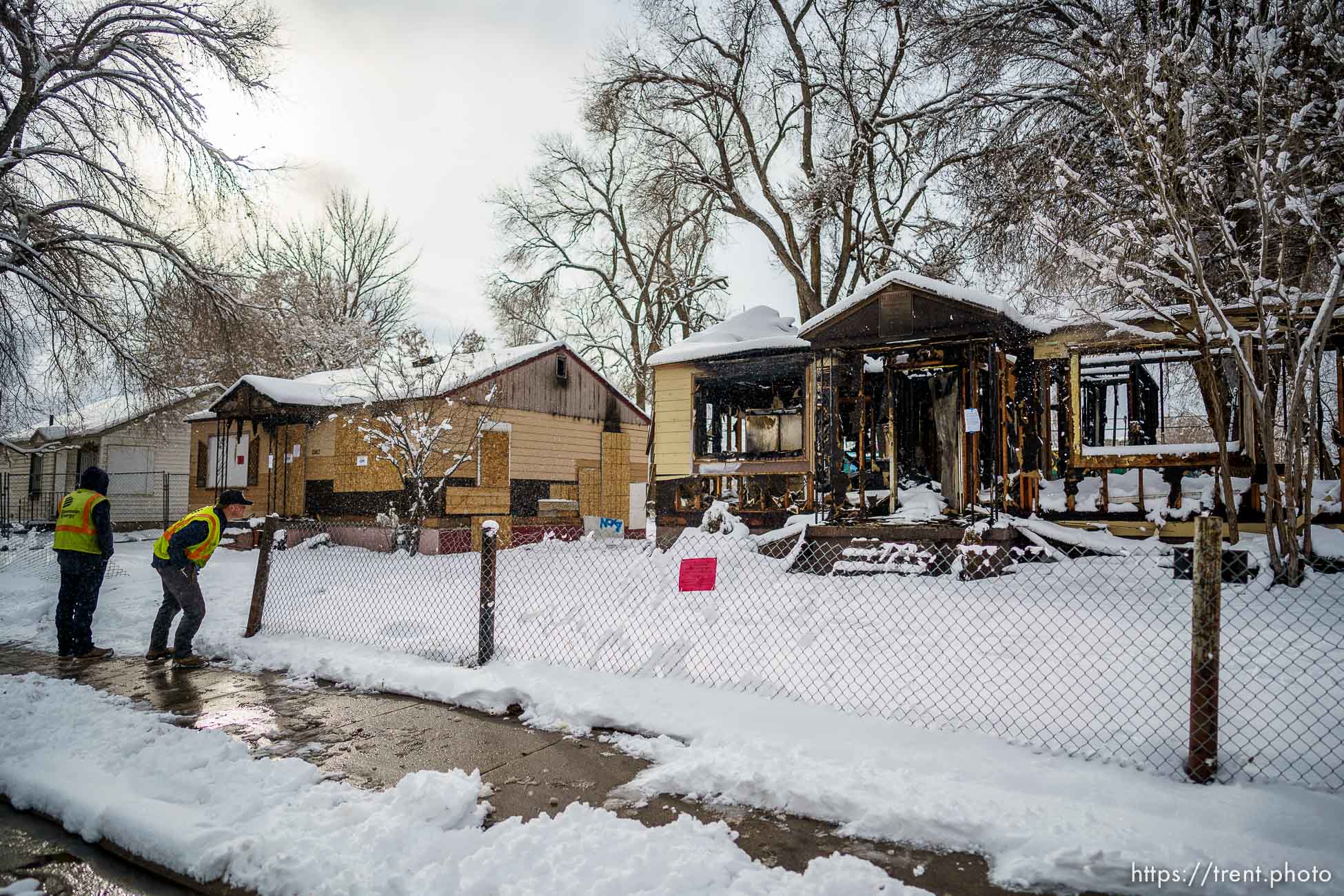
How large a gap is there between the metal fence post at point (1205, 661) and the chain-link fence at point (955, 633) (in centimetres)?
→ 1

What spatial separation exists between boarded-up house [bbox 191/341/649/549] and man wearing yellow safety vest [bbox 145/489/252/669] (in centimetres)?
961

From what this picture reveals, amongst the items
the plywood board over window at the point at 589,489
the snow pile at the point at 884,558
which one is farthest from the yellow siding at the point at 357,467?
the snow pile at the point at 884,558

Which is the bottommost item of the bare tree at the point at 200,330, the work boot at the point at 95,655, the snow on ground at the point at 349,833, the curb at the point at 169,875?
the curb at the point at 169,875

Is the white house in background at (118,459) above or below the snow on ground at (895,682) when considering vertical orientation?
above

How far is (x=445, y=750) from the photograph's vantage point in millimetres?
4219

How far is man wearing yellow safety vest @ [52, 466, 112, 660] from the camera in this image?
663 centimetres

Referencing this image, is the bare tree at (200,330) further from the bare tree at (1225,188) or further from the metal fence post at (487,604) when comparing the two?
the bare tree at (1225,188)

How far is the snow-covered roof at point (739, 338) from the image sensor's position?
14.0 metres

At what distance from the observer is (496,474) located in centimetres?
1788

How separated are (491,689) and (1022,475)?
28.3 feet

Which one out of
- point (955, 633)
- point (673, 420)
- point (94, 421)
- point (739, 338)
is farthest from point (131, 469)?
point (955, 633)

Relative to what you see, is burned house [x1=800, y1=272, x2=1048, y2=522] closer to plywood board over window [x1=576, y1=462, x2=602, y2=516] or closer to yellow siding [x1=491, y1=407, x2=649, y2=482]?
yellow siding [x1=491, y1=407, x2=649, y2=482]

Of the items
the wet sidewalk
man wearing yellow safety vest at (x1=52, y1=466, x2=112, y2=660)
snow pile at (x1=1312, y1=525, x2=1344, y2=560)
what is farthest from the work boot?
snow pile at (x1=1312, y1=525, x2=1344, y2=560)

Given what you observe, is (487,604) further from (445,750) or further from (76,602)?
(76,602)
